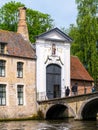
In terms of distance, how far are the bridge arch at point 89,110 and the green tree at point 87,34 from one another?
964 centimetres

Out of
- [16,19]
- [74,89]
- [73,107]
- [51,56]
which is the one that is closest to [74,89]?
[74,89]

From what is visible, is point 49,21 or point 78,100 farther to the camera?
point 49,21

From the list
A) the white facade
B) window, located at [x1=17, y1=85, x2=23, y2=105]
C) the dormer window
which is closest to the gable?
the white facade

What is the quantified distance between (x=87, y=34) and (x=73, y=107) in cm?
1355

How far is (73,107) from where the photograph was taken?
3491 centimetres

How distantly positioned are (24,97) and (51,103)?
208 cm

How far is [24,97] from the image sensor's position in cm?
3625

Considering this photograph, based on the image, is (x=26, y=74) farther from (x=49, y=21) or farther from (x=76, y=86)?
(x=49, y=21)

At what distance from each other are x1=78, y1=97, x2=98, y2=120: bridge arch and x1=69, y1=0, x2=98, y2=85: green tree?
9.64 metres

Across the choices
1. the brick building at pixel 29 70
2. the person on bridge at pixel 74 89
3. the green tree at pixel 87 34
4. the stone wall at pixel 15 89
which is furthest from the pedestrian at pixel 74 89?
the green tree at pixel 87 34

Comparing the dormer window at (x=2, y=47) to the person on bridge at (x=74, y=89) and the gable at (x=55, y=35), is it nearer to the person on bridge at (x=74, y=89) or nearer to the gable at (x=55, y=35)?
the gable at (x=55, y=35)

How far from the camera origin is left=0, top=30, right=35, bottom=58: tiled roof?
118ft

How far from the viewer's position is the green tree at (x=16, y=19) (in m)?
49.0

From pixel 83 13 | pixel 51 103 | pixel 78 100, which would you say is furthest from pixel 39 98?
pixel 83 13
